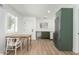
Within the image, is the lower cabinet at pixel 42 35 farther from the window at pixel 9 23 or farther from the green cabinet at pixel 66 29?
the green cabinet at pixel 66 29

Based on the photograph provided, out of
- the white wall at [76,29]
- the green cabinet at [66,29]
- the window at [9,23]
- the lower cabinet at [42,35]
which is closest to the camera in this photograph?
the white wall at [76,29]

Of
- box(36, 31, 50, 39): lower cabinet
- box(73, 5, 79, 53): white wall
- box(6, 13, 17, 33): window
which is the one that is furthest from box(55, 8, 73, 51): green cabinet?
box(36, 31, 50, 39): lower cabinet

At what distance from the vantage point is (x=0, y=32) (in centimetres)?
488

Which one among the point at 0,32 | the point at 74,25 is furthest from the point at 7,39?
the point at 74,25

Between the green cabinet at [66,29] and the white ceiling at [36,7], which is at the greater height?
the white ceiling at [36,7]

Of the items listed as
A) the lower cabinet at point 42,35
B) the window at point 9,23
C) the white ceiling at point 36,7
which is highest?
the white ceiling at point 36,7

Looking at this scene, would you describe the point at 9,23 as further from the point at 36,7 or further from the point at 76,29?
the point at 76,29

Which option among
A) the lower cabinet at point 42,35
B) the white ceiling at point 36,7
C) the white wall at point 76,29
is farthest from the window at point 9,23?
the lower cabinet at point 42,35

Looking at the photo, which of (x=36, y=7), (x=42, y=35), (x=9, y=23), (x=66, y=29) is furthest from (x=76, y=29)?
(x=42, y=35)

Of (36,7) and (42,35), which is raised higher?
(36,7)

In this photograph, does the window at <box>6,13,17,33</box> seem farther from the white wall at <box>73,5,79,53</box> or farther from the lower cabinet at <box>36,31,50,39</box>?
the lower cabinet at <box>36,31,50,39</box>

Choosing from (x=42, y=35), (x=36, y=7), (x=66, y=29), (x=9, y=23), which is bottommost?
(x=42, y=35)

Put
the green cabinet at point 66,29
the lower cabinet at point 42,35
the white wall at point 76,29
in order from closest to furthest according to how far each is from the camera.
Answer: the white wall at point 76,29 < the green cabinet at point 66,29 < the lower cabinet at point 42,35
